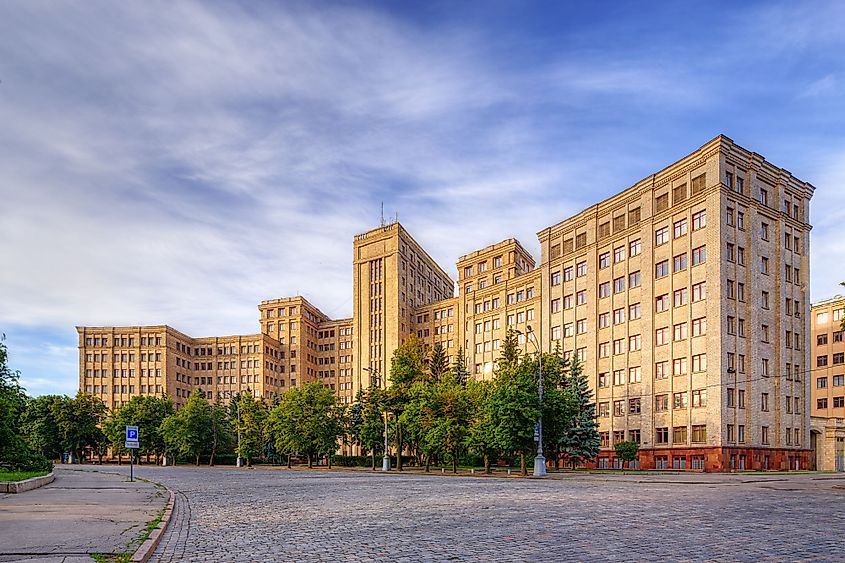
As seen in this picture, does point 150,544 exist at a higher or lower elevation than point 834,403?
higher

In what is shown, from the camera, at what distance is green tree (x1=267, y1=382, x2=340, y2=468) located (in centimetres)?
8781

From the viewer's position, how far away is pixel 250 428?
315 ft

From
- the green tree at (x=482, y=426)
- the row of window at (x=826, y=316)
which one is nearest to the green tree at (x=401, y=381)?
the green tree at (x=482, y=426)

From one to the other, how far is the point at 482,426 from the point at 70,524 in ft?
136

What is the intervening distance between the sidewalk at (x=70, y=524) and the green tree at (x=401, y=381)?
152 ft

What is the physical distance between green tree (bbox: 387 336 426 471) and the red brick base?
2344cm

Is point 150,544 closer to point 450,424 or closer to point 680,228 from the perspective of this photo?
point 450,424

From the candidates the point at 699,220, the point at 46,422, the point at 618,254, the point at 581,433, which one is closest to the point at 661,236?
the point at 699,220

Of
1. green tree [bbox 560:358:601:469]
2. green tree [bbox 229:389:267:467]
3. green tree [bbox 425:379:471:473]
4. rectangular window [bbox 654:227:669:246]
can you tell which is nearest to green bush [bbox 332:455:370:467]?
green tree [bbox 229:389:267:467]

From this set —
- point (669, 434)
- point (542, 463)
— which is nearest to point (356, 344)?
point (669, 434)

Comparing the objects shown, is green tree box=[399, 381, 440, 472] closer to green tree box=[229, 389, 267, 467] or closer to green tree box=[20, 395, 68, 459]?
green tree box=[229, 389, 267, 467]

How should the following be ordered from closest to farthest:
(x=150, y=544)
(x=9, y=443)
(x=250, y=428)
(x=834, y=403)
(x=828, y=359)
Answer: (x=150, y=544)
(x=9, y=443)
(x=250, y=428)
(x=834, y=403)
(x=828, y=359)

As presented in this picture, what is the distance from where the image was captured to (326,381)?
544 feet

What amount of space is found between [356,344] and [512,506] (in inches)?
4752
